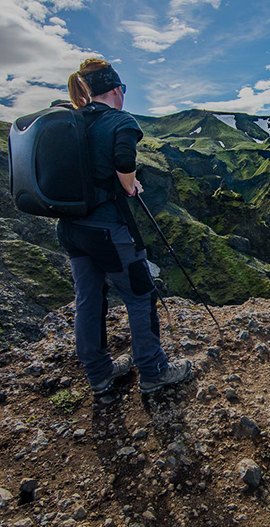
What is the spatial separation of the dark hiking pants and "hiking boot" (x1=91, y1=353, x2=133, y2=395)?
105 millimetres

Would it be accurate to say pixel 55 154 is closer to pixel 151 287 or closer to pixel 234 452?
pixel 151 287

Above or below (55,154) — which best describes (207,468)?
below

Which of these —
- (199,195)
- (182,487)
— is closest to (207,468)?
(182,487)

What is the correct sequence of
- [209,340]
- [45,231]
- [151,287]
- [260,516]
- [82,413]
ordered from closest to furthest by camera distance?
[260,516]
[151,287]
[82,413]
[209,340]
[45,231]

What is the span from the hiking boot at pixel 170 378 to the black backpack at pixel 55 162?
2852 mm

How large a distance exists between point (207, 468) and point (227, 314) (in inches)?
179

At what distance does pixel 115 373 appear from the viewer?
5.79 m

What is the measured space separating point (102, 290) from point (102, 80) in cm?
313

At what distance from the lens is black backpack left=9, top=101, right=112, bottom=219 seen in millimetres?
4234

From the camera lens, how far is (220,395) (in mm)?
5344

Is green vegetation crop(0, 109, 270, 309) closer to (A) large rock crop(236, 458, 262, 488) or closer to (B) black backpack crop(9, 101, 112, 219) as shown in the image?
(B) black backpack crop(9, 101, 112, 219)

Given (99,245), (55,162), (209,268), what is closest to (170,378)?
(99,245)

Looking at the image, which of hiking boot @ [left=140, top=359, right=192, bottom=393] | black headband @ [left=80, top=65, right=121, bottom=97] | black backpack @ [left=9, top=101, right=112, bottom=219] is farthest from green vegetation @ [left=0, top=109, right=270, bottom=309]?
black headband @ [left=80, top=65, right=121, bottom=97]

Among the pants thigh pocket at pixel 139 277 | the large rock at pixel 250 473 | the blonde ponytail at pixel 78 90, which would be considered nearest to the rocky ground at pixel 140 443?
the large rock at pixel 250 473
